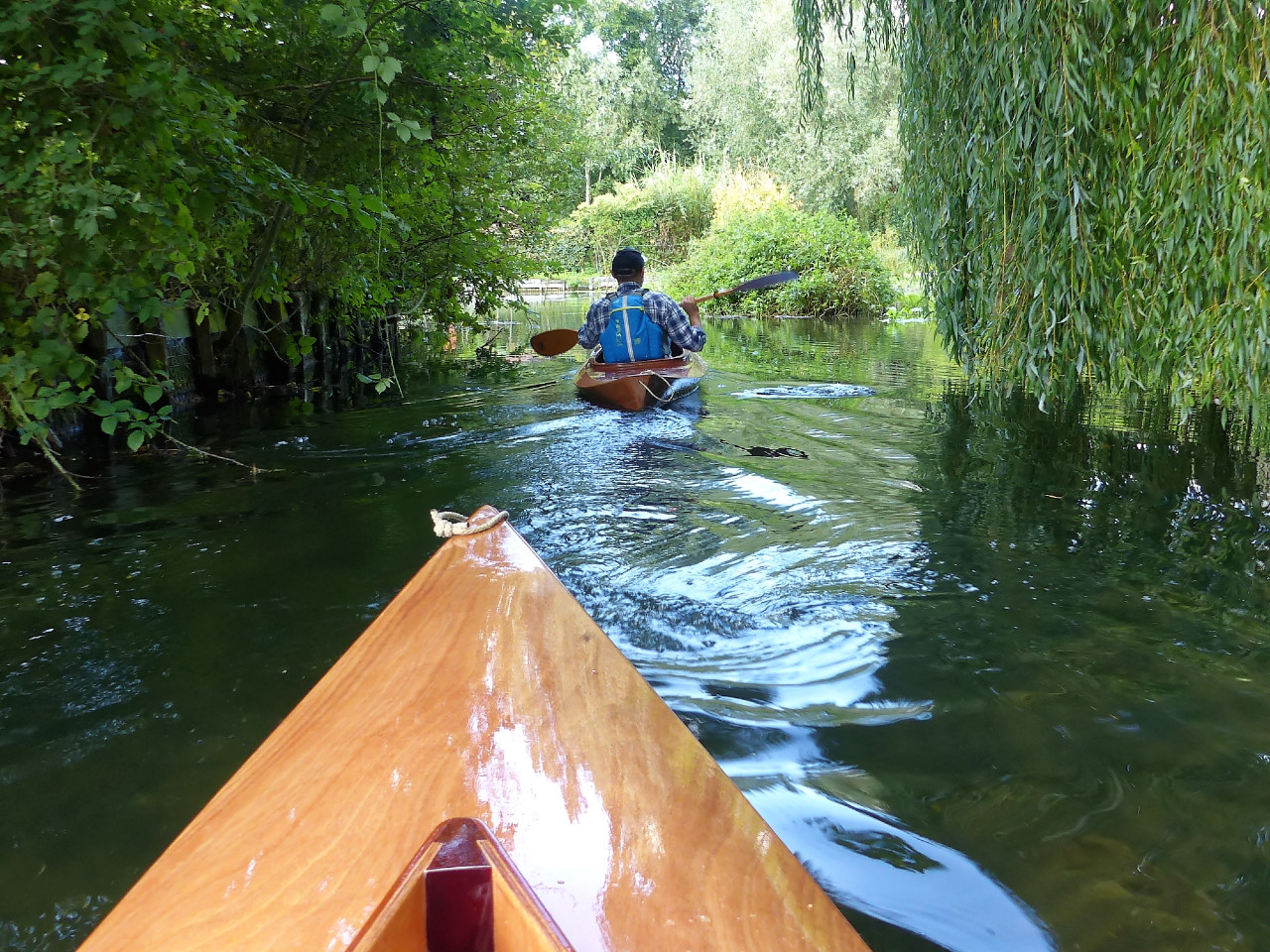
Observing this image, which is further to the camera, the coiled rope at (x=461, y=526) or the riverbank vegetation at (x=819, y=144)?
the riverbank vegetation at (x=819, y=144)

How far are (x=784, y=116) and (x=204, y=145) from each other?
23512 millimetres

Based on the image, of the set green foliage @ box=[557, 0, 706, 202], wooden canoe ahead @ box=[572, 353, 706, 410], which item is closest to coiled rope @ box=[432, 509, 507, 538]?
wooden canoe ahead @ box=[572, 353, 706, 410]

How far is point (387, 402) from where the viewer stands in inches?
322

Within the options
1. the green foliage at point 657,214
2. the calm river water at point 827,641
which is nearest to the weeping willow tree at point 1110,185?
the calm river water at point 827,641

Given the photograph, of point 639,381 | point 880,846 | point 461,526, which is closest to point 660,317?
point 639,381

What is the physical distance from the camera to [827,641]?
9.20 ft

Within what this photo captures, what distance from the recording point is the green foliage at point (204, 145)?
3102mm

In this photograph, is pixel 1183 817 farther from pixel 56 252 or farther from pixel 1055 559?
pixel 56 252

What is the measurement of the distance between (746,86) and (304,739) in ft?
97.8

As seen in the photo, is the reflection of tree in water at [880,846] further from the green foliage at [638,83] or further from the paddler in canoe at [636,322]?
the green foliage at [638,83]

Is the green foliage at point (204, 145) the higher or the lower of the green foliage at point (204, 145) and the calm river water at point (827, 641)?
the higher

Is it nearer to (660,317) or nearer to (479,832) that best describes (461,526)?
(479,832)

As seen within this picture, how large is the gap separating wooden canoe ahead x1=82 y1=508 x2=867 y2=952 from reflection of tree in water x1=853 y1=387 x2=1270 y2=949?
77 centimetres

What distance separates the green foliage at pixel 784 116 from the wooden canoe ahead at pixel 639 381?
40.8ft
